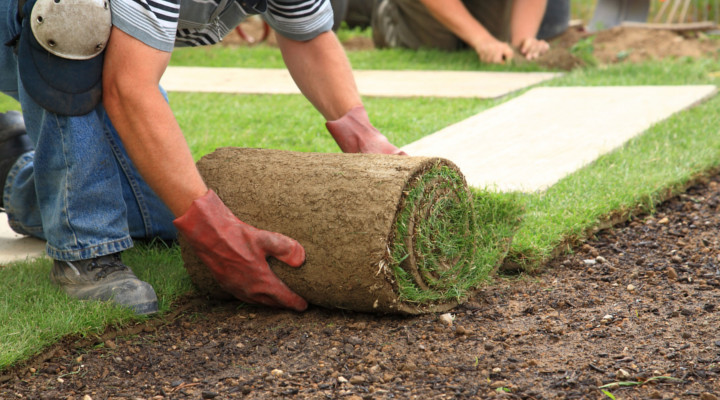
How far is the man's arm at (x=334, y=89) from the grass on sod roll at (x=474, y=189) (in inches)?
16.9

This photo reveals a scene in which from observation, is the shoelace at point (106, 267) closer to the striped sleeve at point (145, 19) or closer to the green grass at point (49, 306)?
the green grass at point (49, 306)

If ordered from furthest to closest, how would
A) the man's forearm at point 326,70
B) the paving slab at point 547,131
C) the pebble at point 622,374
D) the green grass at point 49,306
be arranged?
the paving slab at point 547,131, the man's forearm at point 326,70, the green grass at point 49,306, the pebble at point 622,374

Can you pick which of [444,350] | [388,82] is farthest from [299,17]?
[388,82]

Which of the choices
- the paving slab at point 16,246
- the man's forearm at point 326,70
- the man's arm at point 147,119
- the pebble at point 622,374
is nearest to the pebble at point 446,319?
the pebble at point 622,374

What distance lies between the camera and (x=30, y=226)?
2.90 m

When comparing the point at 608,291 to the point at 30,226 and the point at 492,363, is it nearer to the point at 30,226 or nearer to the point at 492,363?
the point at 492,363

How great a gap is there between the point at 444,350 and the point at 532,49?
14.3 ft

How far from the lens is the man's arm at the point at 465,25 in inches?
231

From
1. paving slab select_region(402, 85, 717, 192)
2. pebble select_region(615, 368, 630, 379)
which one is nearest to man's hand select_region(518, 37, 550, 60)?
paving slab select_region(402, 85, 717, 192)

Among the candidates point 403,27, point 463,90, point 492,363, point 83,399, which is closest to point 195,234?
point 83,399

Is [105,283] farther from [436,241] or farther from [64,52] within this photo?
[436,241]

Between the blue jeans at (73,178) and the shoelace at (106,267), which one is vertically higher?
the blue jeans at (73,178)

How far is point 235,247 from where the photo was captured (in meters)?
2.11

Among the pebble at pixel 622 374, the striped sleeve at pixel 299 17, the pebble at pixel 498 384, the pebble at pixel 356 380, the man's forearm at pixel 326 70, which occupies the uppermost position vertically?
the striped sleeve at pixel 299 17
